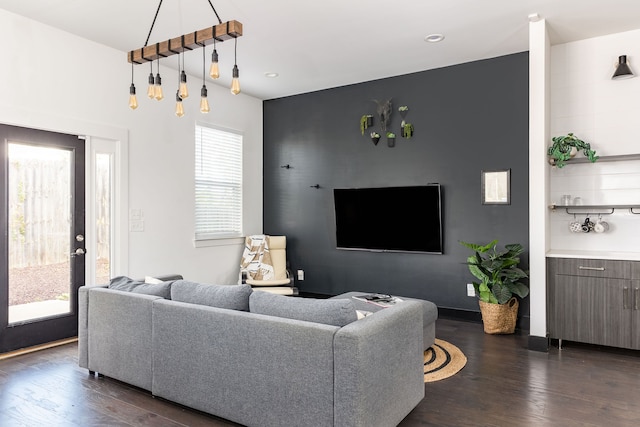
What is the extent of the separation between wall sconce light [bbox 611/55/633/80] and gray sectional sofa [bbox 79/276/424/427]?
3365 mm

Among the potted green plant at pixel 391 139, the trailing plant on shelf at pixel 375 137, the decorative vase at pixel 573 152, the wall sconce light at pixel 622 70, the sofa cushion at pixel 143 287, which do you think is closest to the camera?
the sofa cushion at pixel 143 287

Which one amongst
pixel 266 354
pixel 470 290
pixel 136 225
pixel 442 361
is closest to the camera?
pixel 266 354

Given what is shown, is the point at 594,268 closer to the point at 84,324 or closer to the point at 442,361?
the point at 442,361

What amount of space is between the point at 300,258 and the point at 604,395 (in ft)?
13.6

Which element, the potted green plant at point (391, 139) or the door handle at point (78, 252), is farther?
the potted green plant at point (391, 139)

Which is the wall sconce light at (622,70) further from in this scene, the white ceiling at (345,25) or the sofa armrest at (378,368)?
the sofa armrest at (378,368)

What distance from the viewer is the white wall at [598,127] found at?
13.9ft

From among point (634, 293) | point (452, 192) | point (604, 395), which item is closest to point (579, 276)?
point (634, 293)

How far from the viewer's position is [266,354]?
7.62 feet

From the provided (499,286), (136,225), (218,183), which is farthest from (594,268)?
(136,225)

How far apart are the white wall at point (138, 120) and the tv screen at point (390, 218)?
1537 mm

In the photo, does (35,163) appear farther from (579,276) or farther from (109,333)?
(579,276)

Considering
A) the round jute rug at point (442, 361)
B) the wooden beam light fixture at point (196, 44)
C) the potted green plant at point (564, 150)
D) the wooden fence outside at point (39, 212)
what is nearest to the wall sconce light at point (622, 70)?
the potted green plant at point (564, 150)

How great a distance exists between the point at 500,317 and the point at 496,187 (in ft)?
4.71
